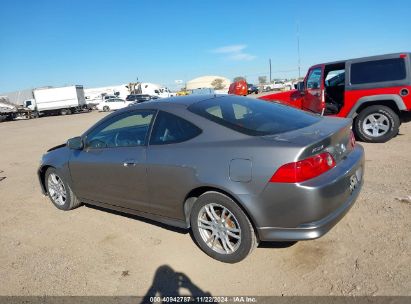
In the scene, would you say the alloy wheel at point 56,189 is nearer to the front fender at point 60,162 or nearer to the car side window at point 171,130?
the front fender at point 60,162

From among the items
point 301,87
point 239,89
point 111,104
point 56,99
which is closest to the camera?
point 301,87

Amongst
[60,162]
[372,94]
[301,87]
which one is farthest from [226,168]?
[301,87]

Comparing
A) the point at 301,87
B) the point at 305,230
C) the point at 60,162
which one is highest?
the point at 301,87

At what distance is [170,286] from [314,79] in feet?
23.4

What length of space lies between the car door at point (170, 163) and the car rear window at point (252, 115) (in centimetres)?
26

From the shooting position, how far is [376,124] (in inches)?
316

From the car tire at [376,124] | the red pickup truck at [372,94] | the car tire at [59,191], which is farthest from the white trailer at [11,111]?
the car tire at [376,124]

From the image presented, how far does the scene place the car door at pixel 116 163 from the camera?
3939 mm

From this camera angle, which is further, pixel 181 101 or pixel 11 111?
pixel 11 111

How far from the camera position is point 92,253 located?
388cm

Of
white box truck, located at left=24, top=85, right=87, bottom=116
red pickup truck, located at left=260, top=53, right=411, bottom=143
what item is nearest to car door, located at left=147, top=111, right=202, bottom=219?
red pickup truck, located at left=260, top=53, right=411, bottom=143

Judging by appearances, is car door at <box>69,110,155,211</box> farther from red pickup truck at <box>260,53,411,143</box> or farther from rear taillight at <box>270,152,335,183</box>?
red pickup truck at <box>260,53,411,143</box>

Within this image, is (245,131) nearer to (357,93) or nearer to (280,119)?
(280,119)

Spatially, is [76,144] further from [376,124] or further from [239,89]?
[239,89]
